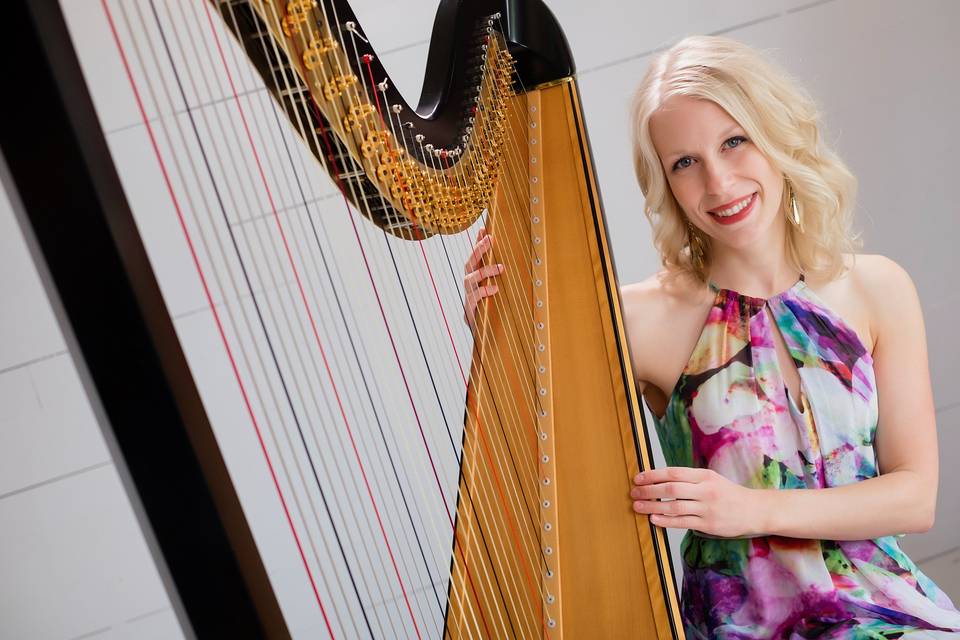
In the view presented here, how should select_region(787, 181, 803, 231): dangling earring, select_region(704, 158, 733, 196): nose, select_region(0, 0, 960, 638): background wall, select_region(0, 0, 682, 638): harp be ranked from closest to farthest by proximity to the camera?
1. select_region(0, 0, 682, 638): harp
2. select_region(704, 158, 733, 196): nose
3. select_region(787, 181, 803, 231): dangling earring
4. select_region(0, 0, 960, 638): background wall

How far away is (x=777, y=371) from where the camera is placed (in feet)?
5.19

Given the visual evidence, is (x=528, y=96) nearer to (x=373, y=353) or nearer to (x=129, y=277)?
(x=373, y=353)

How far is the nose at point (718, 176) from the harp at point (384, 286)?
0.70ft

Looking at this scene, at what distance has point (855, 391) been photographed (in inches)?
60.9

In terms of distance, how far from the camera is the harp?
16.8 inches

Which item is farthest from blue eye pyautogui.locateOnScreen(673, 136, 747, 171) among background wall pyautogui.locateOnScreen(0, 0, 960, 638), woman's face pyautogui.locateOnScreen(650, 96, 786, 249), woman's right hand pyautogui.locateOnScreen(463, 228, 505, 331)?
background wall pyautogui.locateOnScreen(0, 0, 960, 638)

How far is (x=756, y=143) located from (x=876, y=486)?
640 millimetres

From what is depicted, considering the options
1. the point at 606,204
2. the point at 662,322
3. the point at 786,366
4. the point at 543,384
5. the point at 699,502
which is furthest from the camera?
the point at 606,204

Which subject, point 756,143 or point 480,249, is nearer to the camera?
point 756,143

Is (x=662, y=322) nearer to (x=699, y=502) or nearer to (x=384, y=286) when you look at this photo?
(x=699, y=502)

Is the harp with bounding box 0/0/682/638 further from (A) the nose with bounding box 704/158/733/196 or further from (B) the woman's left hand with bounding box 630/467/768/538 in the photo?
(A) the nose with bounding box 704/158/733/196

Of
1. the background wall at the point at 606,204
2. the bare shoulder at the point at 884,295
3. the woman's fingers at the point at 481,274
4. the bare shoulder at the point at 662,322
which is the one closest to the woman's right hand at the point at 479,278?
the woman's fingers at the point at 481,274

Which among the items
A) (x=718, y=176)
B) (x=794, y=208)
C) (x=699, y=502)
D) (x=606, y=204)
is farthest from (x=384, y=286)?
(x=606, y=204)

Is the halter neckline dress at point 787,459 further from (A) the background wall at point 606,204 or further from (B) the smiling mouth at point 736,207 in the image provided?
(A) the background wall at point 606,204
